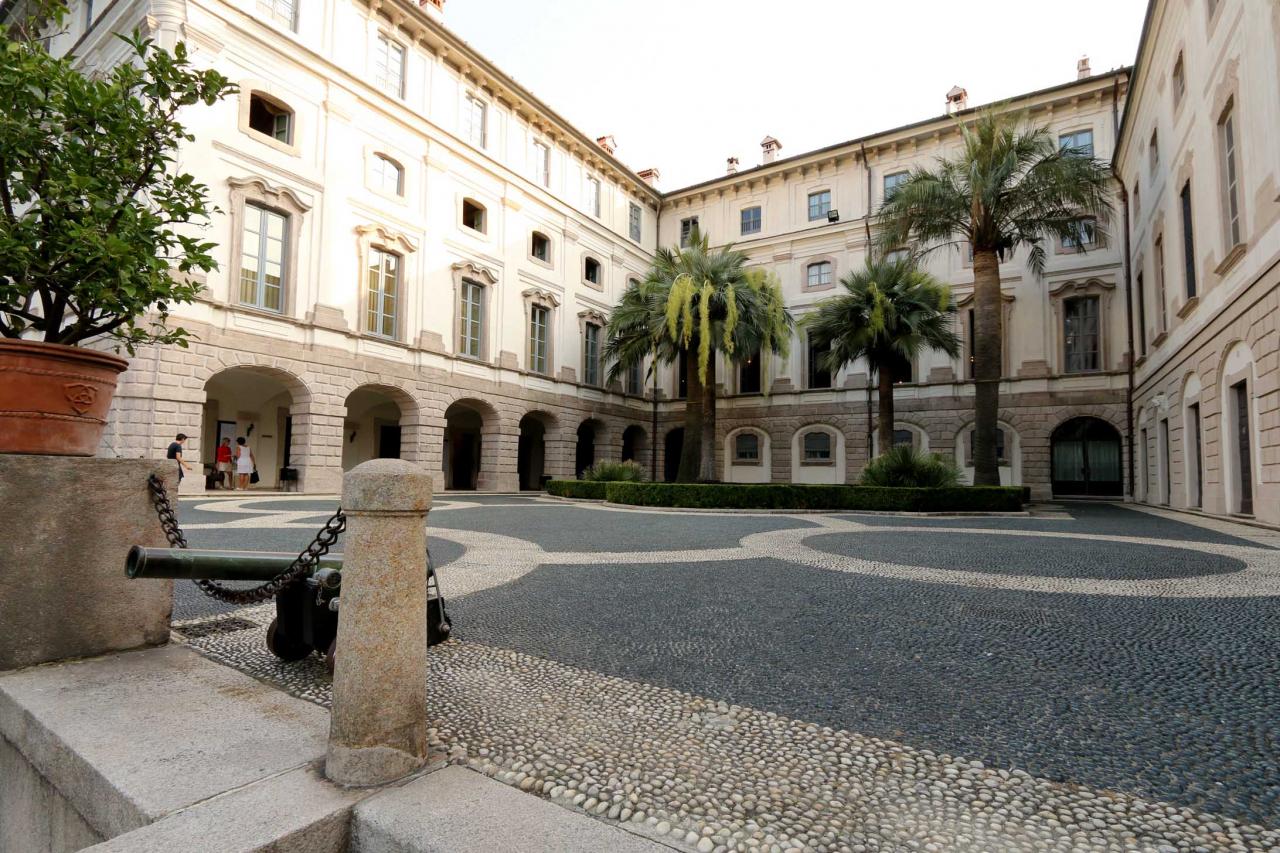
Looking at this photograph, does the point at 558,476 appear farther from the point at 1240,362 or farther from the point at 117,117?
the point at 117,117

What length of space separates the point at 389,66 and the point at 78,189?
20106 millimetres

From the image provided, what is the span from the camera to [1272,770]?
1.86 metres

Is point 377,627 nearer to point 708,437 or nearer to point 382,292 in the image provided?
point 708,437

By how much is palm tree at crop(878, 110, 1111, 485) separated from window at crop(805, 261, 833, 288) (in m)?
10.7

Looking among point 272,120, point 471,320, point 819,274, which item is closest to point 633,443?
point 471,320

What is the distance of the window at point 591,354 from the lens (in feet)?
85.5

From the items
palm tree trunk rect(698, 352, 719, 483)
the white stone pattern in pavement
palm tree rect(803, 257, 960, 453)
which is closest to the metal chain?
the white stone pattern in pavement

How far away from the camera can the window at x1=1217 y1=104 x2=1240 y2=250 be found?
1065cm

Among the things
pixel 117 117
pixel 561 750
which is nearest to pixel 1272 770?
pixel 561 750

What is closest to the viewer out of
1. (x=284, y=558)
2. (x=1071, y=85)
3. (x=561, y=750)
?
(x=561, y=750)

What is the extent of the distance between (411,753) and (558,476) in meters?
22.8

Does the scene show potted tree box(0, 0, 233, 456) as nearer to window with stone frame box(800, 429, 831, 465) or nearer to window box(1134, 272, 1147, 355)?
window box(1134, 272, 1147, 355)

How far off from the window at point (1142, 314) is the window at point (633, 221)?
19615 millimetres

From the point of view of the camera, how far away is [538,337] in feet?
79.2
